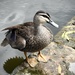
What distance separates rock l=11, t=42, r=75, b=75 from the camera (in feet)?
15.5

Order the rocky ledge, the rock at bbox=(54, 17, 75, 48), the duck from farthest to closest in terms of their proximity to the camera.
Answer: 1. the rock at bbox=(54, 17, 75, 48)
2. the rocky ledge
3. the duck

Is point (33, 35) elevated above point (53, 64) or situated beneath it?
elevated above

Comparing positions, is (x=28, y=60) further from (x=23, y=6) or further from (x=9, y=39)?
(x=23, y=6)

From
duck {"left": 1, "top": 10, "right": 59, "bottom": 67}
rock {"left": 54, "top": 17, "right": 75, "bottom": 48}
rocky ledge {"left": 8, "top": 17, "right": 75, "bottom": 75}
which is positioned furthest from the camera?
rock {"left": 54, "top": 17, "right": 75, "bottom": 48}

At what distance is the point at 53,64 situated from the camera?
16.1ft

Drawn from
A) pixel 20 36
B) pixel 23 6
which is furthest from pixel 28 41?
pixel 23 6

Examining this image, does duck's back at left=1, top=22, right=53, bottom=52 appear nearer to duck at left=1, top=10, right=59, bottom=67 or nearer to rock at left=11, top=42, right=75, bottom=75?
duck at left=1, top=10, right=59, bottom=67

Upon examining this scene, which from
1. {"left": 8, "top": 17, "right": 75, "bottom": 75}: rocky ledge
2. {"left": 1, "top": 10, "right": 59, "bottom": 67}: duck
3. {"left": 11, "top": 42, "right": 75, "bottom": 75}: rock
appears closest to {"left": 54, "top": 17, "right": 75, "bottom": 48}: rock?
{"left": 8, "top": 17, "right": 75, "bottom": 75}: rocky ledge

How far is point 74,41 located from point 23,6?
330 centimetres

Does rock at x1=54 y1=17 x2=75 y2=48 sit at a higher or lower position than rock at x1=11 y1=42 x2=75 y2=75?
lower

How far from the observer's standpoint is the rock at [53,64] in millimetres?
4730

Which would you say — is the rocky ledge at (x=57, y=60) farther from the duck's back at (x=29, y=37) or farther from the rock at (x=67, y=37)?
the duck's back at (x=29, y=37)

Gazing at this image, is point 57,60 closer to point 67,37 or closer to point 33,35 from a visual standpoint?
point 33,35

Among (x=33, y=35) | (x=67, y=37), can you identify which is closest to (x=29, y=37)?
(x=33, y=35)
